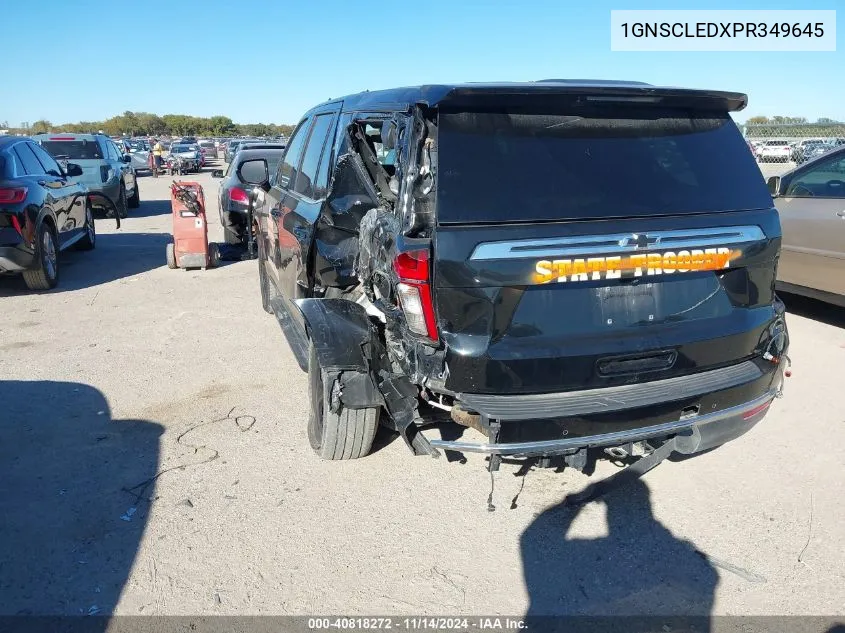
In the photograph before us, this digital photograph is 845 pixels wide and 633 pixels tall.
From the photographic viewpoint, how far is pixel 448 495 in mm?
3719

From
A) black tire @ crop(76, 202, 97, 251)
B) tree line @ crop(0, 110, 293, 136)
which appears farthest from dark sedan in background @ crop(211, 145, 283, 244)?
tree line @ crop(0, 110, 293, 136)

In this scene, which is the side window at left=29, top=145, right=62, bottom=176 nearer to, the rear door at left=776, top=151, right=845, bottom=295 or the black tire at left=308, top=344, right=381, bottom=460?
the black tire at left=308, top=344, right=381, bottom=460

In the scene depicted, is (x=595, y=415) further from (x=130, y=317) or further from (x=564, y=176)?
(x=130, y=317)

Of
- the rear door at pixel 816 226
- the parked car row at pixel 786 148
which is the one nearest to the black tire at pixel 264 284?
the rear door at pixel 816 226

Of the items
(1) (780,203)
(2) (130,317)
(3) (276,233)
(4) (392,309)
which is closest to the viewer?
(4) (392,309)

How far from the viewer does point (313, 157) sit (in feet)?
16.2

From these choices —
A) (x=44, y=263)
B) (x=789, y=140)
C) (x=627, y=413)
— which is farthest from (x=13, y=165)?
(x=789, y=140)

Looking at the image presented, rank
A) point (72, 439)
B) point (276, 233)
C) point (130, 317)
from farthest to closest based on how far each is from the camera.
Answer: point (130, 317) → point (276, 233) → point (72, 439)

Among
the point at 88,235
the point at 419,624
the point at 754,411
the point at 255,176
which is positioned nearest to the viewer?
the point at 419,624

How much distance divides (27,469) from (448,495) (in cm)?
244

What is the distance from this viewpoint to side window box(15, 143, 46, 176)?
8453 millimetres

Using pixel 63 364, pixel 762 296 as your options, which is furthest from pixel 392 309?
pixel 63 364

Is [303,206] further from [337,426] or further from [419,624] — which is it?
[419,624]

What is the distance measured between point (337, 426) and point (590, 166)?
6.29 ft
